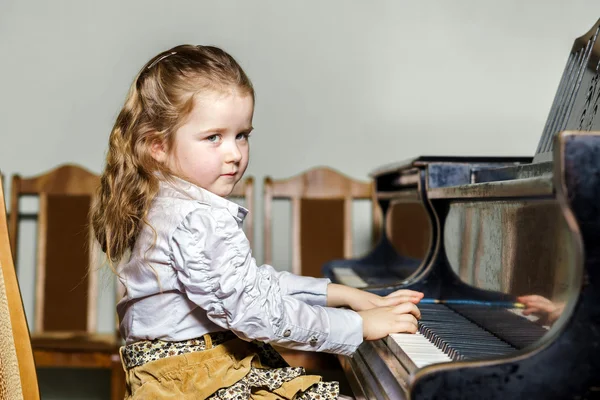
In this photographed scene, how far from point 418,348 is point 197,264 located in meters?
0.41

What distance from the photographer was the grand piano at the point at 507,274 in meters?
0.96

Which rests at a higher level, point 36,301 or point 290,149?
point 290,149

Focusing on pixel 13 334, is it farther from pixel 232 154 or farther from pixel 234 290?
pixel 232 154

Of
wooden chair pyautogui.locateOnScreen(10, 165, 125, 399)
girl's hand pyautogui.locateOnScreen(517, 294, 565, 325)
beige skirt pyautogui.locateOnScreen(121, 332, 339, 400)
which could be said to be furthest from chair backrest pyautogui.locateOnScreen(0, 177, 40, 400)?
wooden chair pyautogui.locateOnScreen(10, 165, 125, 399)

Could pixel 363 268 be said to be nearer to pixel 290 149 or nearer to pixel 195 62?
pixel 290 149

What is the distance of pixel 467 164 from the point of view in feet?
6.14

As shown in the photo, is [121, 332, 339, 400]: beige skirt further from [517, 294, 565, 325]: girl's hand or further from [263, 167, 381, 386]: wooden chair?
[263, 167, 381, 386]: wooden chair

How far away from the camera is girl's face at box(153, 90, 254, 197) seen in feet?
4.66

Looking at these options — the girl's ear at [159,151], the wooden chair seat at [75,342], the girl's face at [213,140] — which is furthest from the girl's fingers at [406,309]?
the wooden chair seat at [75,342]

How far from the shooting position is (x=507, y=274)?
1508mm

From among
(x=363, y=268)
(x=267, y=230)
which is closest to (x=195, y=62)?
(x=363, y=268)

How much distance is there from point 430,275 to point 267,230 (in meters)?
1.61

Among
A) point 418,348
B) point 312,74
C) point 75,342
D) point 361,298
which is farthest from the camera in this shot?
point 312,74

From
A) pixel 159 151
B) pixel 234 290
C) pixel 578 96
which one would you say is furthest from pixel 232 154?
pixel 578 96
